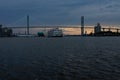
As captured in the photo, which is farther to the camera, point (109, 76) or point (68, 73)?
point (68, 73)

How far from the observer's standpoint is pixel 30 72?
2638 centimetres

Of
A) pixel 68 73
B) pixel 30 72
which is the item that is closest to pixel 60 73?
pixel 68 73

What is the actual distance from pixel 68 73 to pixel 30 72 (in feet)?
9.65

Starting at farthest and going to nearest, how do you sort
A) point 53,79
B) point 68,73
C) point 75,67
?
point 75,67 < point 68,73 < point 53,79

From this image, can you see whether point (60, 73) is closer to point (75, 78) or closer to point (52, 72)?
Answer: point (52, 72)

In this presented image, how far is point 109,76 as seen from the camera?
23.9 meters

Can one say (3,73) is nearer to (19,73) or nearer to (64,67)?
(19,73)

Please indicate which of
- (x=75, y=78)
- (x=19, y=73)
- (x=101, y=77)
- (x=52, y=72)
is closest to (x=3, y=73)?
(x=19, y=73)

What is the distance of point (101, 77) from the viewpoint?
77.4 ft

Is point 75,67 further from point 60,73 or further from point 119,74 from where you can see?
point 119,74

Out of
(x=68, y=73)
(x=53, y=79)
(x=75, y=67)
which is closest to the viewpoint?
(x=53, y=79)

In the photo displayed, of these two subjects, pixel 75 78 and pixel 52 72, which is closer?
pixel 75 78

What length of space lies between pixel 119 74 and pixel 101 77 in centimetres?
178

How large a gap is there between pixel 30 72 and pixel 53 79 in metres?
3.69
